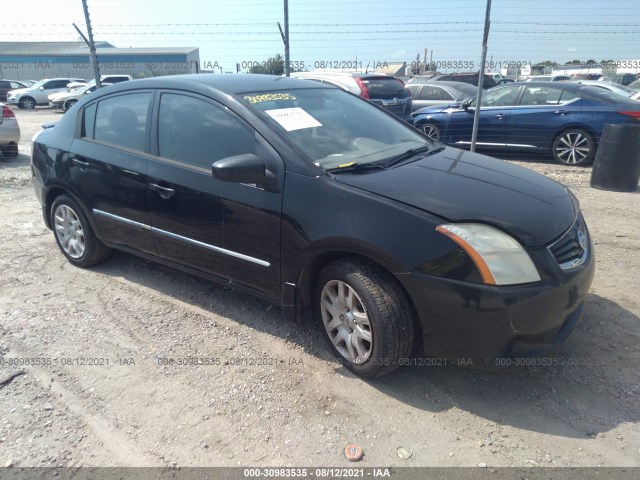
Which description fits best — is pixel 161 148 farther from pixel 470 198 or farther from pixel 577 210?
pixel 577 210

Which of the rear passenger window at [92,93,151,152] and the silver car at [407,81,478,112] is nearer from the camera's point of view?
the rear passenger window at [92,93,151,152]

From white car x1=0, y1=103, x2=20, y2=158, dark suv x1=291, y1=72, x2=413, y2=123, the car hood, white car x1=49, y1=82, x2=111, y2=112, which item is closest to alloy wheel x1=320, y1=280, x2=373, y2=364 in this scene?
the car hood

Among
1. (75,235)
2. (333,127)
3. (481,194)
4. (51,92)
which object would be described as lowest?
(51,92)

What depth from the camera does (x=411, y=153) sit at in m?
3.44

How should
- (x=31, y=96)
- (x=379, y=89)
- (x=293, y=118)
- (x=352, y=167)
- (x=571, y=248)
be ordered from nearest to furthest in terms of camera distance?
1. (x=571, y=248)
2. (x=352, y=167)
3. (x=293, y=118)
4. (x=379, y=89)
5. (x=31, y=96)

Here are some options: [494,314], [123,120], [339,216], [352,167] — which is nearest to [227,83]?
[123,120]

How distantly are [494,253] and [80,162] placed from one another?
3.40 metres

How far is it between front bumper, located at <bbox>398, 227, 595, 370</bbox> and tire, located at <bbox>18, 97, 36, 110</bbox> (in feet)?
98.0

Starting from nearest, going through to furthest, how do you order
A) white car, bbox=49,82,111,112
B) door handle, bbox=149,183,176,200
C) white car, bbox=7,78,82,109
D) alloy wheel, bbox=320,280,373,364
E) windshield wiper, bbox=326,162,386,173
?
alloy wheel, bbox=320,280,373,364, windshield wiper, bbox=326,162,386,173, door handle, bbox=149,183,176,200, white car, bbox=49,82,111,112, white car, bbox=7,78,82,109

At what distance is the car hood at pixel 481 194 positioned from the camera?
8.36ft

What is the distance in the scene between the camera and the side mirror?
2.81 meters

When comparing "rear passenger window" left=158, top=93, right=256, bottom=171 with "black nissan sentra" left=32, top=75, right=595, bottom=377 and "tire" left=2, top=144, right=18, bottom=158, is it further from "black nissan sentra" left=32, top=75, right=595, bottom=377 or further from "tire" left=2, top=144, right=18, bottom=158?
"tire" left=2, top=144, right=18, bottom=158

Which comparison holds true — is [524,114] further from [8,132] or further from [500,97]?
[8,132]

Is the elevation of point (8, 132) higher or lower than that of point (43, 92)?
higher
